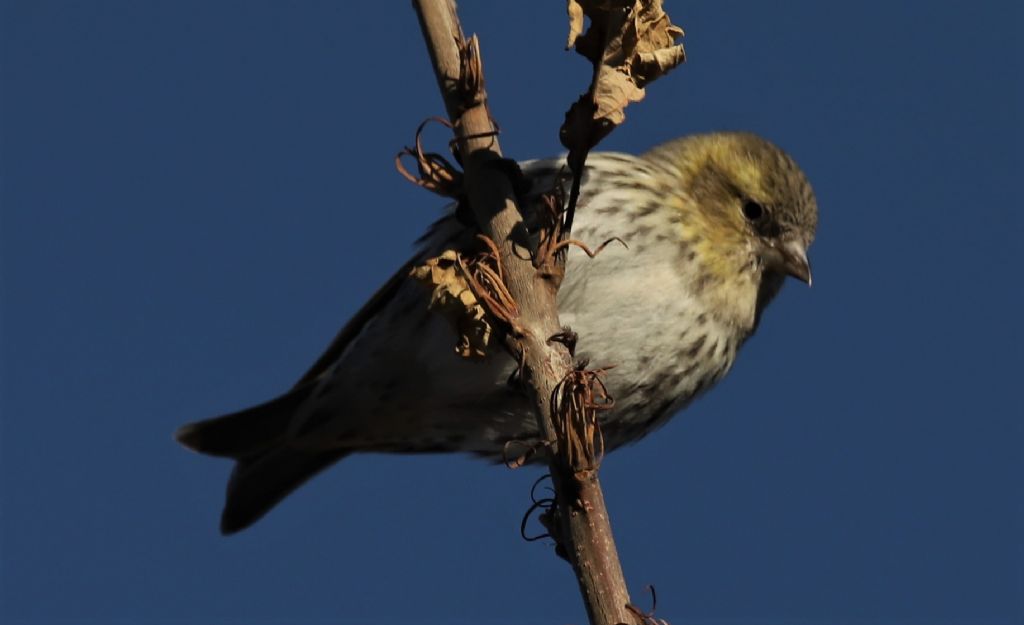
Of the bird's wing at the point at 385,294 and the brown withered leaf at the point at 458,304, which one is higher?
the bird's wing at the point at 385,294

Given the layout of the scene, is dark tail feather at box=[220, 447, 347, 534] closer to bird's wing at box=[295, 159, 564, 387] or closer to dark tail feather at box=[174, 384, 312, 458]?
dark tail feather at box=[174, 384, 312, 458]

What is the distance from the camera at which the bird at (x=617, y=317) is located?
4.86 m

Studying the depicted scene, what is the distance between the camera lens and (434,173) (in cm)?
332

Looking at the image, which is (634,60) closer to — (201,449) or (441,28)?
(441,28)

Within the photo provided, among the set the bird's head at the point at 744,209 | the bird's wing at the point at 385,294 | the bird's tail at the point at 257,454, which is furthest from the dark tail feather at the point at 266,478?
the bird's head at the point at 744,209

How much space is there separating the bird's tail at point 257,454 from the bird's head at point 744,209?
5.65 ft

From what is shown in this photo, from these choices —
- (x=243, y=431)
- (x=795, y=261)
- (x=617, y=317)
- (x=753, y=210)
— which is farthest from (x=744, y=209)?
(x=243, y=431)

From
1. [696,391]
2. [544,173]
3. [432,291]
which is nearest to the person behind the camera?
[432,291]

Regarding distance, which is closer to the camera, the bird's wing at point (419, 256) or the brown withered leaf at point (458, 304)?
the brown withered leaf at point (458, 304)

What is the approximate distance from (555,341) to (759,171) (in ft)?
9.17

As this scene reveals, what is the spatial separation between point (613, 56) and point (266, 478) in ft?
11.7

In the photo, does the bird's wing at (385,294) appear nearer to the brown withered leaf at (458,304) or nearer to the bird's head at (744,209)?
the bird's head at (744,209)

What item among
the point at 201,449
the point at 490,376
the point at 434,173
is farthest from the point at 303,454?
the point at 434,173

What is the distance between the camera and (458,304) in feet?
10.2
